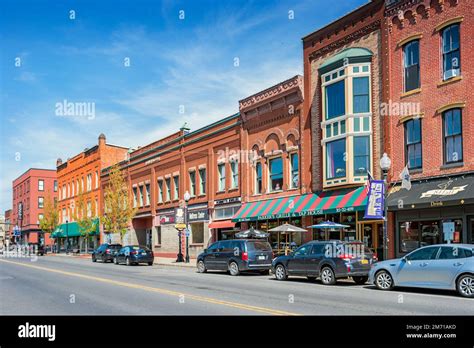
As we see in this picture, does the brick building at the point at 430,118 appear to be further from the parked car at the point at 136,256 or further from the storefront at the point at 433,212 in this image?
the parked car at the point at 136,256

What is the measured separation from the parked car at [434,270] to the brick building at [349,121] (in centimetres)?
764

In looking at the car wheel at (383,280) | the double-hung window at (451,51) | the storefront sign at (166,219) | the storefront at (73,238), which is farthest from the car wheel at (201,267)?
the storefront at (73,238)

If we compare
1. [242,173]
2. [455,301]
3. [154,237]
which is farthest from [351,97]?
[154,237]

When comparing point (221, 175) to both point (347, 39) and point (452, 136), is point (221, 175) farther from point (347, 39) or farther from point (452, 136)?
point (452, 136)

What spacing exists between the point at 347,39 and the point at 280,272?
12.7 meters

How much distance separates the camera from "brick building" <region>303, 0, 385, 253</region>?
24.6m

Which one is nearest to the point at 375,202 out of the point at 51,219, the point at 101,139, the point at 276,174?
the point at 276,174

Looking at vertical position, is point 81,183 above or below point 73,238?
above

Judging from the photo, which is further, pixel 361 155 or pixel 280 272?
pixel 361 155

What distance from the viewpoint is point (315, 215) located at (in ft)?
89.5

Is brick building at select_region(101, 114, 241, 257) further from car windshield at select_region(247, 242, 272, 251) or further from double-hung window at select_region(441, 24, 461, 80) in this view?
double-hung window at select_region(441, 24, 461, 80)

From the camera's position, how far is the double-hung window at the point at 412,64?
22.9m

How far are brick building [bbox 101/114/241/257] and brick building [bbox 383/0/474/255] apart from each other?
13.2m

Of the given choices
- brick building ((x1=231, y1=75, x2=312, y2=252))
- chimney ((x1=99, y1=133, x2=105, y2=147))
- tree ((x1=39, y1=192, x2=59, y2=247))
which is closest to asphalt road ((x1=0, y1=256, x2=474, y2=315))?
brick building ((x1=231, y1=75, x2=312, y2=252))
